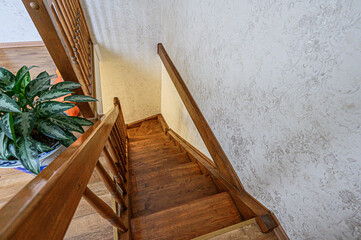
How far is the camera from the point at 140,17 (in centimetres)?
240

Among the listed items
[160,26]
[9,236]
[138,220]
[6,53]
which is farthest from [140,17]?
[9,236]

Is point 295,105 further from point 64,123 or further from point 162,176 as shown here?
point 162,176

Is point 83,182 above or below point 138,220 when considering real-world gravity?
above

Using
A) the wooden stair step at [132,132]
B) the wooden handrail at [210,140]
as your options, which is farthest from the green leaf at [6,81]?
the wooden stair step at [132,132]

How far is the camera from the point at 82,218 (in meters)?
0.82

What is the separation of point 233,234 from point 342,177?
23.8 inches

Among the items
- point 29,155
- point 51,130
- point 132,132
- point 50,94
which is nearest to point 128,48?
point 132,132

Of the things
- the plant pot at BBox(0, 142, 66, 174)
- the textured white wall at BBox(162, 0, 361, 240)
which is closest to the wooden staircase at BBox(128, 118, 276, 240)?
the textured white wall at BBox(162, 0, 361, 240)

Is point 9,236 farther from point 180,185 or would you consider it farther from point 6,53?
point 6,53

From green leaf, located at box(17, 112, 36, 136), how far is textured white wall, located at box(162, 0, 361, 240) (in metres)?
1.00

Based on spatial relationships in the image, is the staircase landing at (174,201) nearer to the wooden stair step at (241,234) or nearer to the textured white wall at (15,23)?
the wooden stair step at (241,234)

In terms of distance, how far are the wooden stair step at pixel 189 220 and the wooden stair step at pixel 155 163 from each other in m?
0.67

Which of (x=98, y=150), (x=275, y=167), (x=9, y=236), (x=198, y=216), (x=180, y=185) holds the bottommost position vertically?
(x=180, y=185)

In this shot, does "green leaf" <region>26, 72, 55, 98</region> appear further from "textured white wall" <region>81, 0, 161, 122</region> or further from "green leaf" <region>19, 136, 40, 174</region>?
"textured white wall" <region>81, 0, 161, 122</region>
